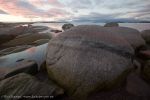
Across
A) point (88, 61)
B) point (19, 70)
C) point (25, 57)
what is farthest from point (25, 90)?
point (25, 57)

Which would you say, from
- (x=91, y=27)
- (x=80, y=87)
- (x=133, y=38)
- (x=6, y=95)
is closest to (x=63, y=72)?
(x=80, y=87)

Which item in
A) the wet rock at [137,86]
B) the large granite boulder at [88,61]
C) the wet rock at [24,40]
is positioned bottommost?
the wet rock at [24,40]

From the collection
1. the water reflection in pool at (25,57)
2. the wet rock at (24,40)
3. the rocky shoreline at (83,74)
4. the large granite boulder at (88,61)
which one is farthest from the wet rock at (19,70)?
the wet rock at (24,40)

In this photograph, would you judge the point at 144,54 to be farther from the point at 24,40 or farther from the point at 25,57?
the point at 24,40

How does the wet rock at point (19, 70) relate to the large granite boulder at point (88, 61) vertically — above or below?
below

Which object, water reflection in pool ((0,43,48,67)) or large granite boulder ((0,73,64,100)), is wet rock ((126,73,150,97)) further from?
water reflection in pool ((0,43,48,67))

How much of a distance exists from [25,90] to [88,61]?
1.48 metres

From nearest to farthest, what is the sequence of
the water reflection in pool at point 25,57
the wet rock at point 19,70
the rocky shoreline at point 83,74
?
the rocky shoreline at point 83,74 → the wet rock at point 19,70 → the water reflection in pool at point 25,57

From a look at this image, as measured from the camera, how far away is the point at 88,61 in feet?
11.5

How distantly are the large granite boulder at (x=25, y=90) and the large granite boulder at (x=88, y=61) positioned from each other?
384mm

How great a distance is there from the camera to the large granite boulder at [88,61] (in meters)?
3.34

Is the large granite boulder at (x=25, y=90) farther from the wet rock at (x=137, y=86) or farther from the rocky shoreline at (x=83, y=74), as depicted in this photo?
the wet rock at (x=137, y=86)

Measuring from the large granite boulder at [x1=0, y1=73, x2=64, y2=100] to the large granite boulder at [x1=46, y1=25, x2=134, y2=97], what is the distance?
384 mm

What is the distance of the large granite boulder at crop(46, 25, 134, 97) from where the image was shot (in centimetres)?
334
